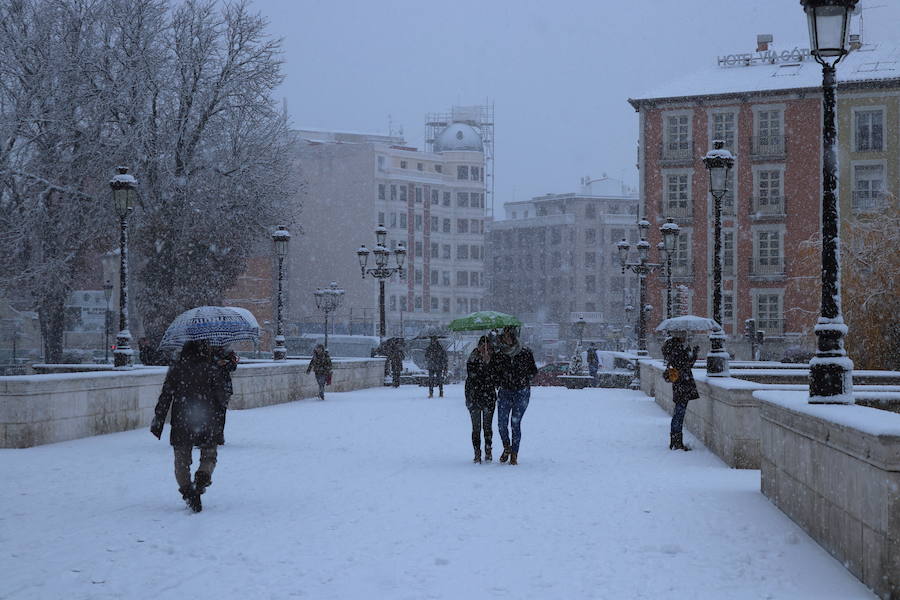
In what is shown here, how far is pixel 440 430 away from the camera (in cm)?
1986

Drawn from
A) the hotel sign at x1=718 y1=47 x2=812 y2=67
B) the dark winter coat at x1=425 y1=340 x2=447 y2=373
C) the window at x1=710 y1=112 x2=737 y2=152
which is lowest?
the dark winter coat at x1=425 y1=340 x2=447 y2=373

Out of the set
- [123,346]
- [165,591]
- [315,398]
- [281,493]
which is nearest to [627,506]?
[281,493]

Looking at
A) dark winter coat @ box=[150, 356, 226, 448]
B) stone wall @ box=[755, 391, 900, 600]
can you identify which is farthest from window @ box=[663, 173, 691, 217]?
dark winter coat @ box=[150, 356, 226, 448]

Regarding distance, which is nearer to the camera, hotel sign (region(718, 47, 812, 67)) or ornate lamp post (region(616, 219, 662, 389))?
ornate lamp post (region(616, 219, 662, 389))

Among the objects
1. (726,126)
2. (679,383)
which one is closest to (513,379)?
(679,383)

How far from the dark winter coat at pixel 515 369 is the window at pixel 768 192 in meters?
47.0

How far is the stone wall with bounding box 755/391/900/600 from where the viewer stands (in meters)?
6.42

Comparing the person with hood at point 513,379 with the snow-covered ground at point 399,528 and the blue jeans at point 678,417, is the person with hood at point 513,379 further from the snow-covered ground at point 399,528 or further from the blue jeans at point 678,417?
the blue jeans at point 678,417

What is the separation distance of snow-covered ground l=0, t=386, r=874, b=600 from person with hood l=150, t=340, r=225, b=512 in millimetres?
280

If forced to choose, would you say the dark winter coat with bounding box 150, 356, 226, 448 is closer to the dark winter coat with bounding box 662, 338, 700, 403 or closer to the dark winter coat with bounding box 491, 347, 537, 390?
the dark winter coat with bounding box 491, 347, 537, 390

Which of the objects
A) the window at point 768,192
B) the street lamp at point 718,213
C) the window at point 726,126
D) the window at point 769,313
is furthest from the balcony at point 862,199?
the street lamp at point 718,213

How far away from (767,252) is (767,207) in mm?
2319

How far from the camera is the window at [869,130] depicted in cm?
5653

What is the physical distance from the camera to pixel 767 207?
58.6 metres
